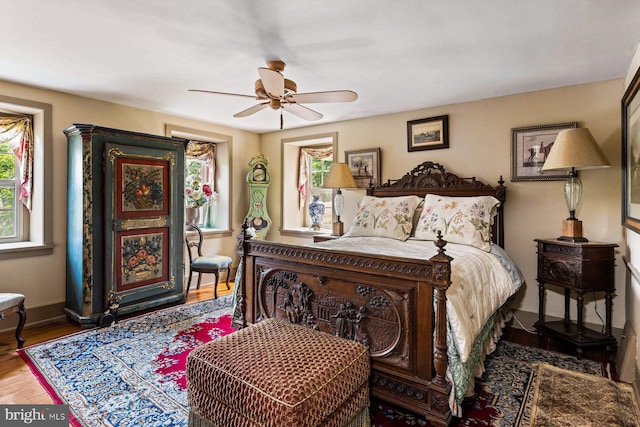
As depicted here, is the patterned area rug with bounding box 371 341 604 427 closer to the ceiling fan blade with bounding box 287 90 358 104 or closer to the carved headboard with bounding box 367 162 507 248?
the carved headboard with bounding box 367 162 507 248

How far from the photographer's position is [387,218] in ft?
11.4

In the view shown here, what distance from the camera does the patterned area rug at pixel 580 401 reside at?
1842 millimetres

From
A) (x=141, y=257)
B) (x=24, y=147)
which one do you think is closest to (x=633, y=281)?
(x=141, y=257)

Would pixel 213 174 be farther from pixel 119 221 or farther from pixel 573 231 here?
pixel 573 231

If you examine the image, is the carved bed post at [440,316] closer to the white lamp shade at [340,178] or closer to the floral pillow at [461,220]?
the floral pillow at [461,220]

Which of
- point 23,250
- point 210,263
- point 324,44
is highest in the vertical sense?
point 324,44

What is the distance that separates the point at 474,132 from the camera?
141 inches

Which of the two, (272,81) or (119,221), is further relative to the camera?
(119,221)

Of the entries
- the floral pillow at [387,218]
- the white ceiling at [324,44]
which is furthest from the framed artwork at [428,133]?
the floral pillow at [387,218]

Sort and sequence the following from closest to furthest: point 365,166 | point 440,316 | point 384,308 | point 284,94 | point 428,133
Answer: point 440,316 → point 384,308 → point 284,94 → point 428,133 → point 365,166

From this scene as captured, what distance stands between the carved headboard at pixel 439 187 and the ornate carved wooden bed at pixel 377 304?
1.90 meters

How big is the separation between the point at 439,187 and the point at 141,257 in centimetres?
320

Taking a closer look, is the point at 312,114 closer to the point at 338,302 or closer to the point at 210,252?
the point at 338,302

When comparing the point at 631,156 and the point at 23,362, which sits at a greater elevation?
the point at 631,156
